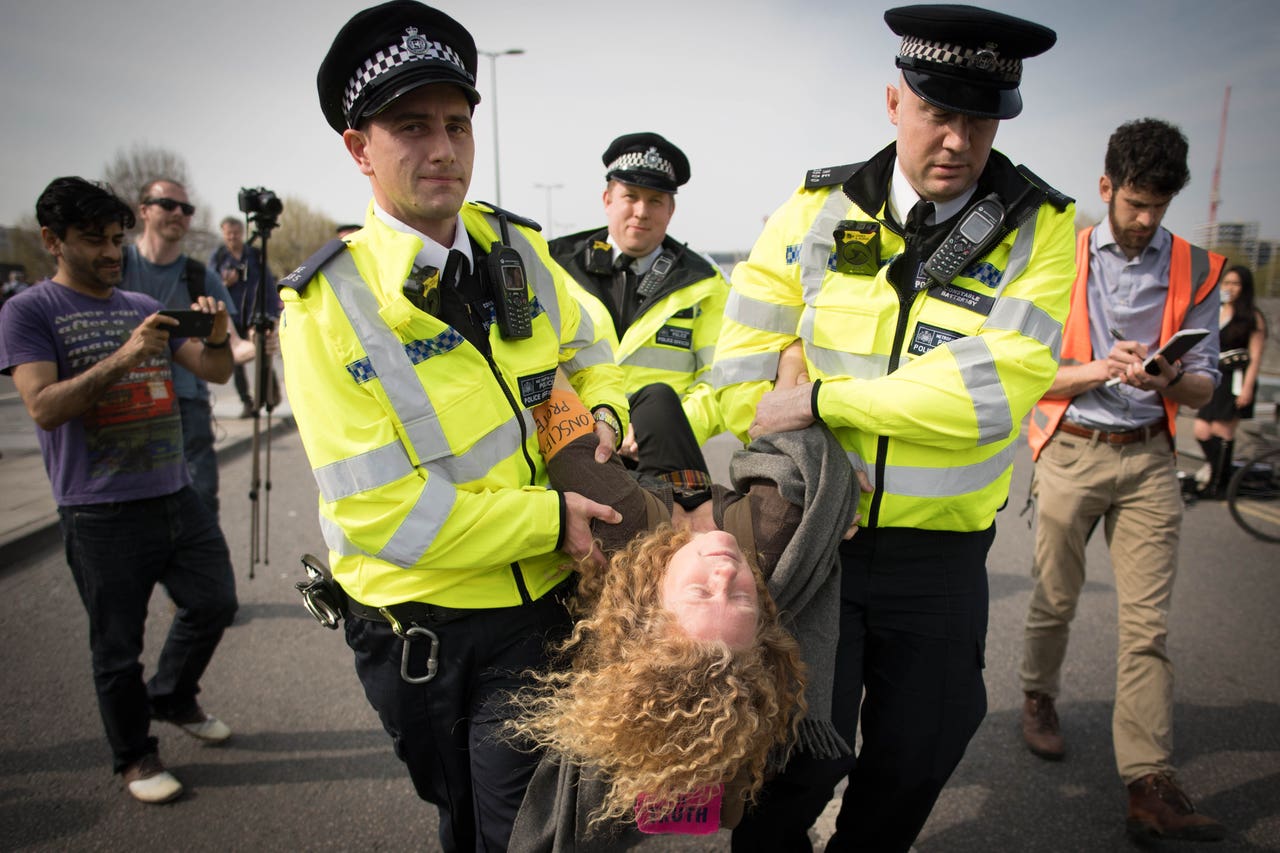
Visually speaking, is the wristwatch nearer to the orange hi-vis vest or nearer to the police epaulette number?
the police epaulette number

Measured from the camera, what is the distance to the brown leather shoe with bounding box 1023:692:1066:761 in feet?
10.2

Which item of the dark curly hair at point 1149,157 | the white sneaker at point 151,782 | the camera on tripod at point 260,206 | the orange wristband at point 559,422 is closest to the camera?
the orange wristband at point 559,422

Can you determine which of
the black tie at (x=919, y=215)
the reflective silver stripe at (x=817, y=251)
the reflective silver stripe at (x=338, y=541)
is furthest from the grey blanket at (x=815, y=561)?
the reflective silver stripe at (x=338, y=541)

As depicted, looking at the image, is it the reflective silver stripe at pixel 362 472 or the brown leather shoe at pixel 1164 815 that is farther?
the brown leather shoe at pixel 1164 815

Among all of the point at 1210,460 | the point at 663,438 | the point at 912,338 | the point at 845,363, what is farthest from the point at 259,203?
the point at 1210,460

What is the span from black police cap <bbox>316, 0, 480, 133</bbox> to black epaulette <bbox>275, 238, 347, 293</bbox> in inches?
12.6

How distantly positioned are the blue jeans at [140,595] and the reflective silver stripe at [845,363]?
106 inches

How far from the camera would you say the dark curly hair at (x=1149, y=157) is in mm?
2928

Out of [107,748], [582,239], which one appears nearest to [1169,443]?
[582,239]

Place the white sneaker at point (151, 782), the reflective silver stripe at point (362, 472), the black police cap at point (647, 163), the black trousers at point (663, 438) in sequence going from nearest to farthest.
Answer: the reflective silver stripe at point (362, 472) → the black trousers at point (663, 438) → the white sneaker at point (151, 782) → the black police cap at point (647, 163)

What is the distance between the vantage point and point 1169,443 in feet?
10.4

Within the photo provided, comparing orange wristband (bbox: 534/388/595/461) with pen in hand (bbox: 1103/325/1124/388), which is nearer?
orange wristband (bbox: 534/388/595/461)

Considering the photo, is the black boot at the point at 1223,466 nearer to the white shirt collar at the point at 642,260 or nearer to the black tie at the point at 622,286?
the white shirt collar at the point at 642,260

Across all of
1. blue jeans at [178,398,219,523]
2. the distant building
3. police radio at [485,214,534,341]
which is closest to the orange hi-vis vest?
police radio at [485,214,534,341]
